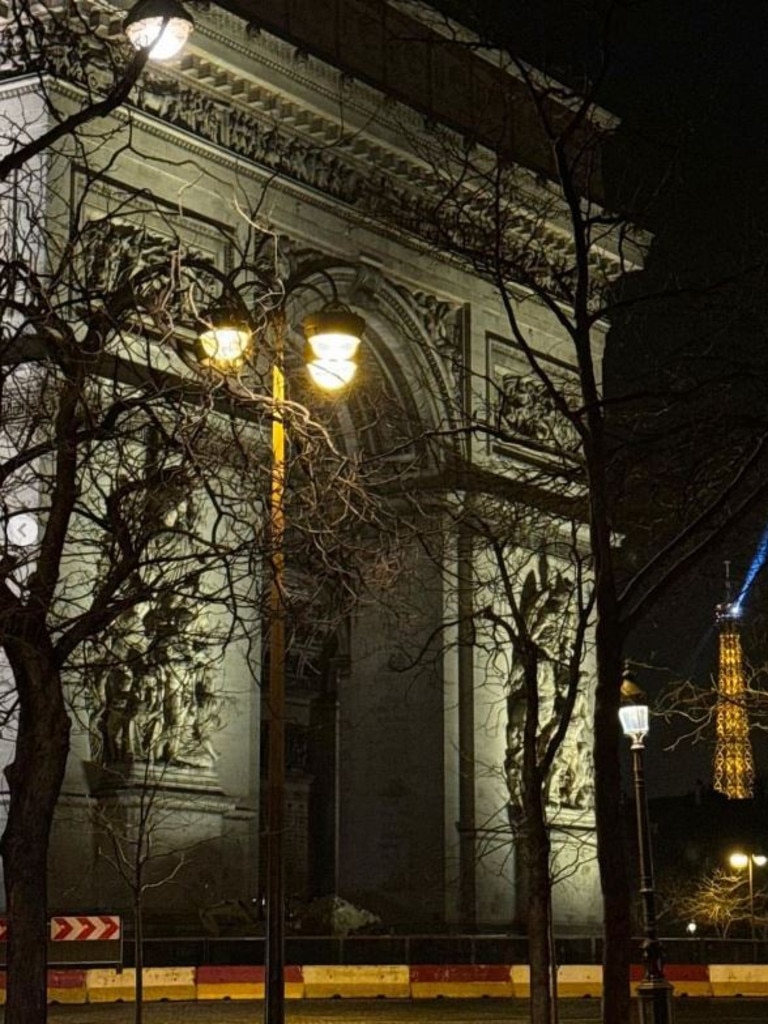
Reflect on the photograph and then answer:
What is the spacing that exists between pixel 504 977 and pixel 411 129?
15.8 meters

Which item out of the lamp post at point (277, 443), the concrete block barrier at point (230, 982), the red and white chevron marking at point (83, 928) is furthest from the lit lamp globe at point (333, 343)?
the concrete block barrier at point (230, 982)

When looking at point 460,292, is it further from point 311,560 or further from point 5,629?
point 5,629

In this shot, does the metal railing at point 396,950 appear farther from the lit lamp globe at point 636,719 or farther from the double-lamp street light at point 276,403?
the double-lamp street light at point 276,403

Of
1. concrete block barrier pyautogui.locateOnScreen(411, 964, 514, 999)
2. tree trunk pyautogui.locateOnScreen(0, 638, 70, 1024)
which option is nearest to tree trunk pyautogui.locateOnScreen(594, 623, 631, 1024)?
tree trunk pyautogui.locateOnScreen(0, 638, 70, 1024)

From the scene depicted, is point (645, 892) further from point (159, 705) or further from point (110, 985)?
point (159, 705)

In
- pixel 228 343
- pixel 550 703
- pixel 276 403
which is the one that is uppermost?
pixel 550 703

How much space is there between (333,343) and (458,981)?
21814 mm

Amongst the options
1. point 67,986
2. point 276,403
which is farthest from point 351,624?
point 276,403

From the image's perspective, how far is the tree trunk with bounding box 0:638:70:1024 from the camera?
1561cm

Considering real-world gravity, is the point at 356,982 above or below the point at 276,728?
below

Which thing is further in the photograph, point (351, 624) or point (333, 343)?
point (351, 624)

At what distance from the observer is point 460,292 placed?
42.3 m

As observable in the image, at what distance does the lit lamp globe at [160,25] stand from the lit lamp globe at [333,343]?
306 cm

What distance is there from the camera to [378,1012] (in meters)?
31.8
